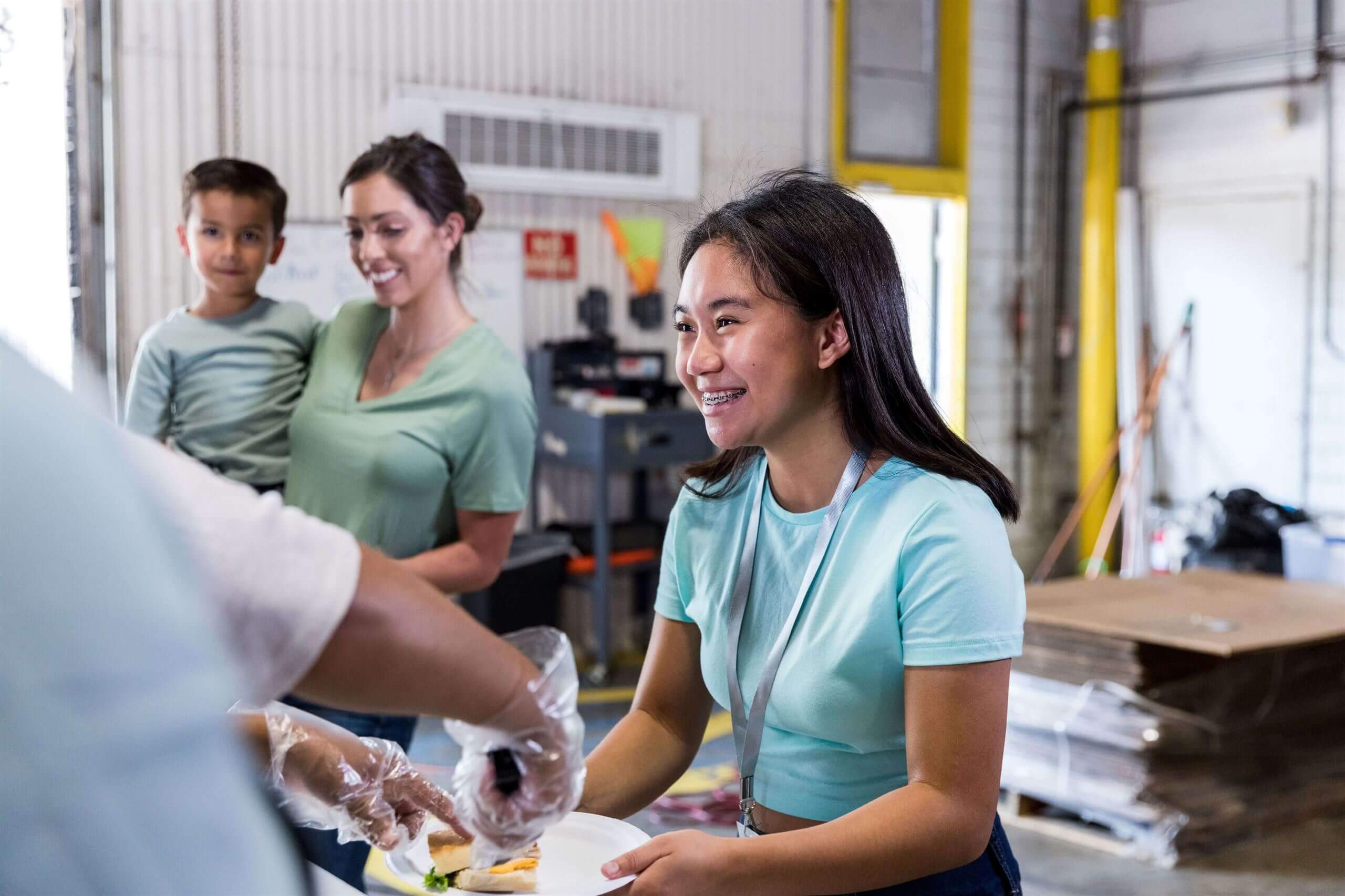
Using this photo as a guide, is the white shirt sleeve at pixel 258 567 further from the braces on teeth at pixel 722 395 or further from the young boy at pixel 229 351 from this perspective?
the young boy at pixel 229 351

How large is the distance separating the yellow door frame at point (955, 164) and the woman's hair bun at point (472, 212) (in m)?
4.96

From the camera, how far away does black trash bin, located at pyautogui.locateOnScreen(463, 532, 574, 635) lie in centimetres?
520

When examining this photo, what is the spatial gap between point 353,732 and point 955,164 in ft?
21.2

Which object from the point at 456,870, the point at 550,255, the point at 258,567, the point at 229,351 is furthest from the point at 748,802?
the point at 550,255

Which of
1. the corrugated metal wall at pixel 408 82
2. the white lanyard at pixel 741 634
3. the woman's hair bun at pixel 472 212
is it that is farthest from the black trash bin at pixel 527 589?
the white lanyard at pixel 741 634

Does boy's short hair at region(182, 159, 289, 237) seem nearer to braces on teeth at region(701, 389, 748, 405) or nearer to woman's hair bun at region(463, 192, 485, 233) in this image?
woman's hair bun at region(463, 192, 485, 233)

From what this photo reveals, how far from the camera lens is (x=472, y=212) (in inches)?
106

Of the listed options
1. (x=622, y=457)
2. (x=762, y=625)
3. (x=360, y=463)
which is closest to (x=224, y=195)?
(x=360, y=463)

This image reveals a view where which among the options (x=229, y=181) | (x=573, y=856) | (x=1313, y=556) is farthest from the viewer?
(x=1313, y=556)

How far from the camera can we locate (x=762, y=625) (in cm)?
172

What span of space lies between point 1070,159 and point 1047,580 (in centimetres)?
264

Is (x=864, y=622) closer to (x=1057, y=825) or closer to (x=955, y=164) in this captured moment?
(x=1057, y=825)

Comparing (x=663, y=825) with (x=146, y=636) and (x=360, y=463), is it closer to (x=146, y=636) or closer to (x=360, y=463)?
(x=360, y=463)

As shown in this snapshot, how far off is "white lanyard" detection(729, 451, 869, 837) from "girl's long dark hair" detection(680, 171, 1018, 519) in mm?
70
